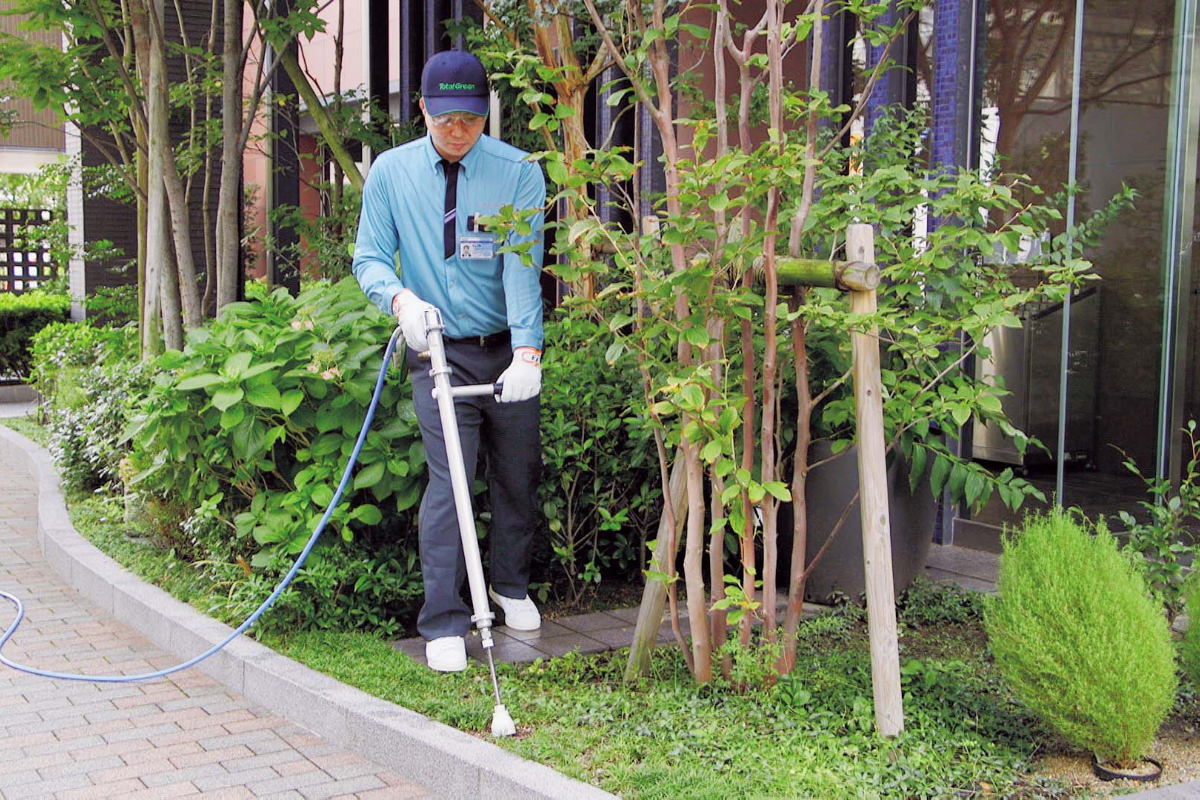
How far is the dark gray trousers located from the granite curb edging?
0.56m

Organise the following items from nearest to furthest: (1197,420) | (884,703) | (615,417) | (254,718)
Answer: (884,703), (254,718), (615,417), (1197,420)

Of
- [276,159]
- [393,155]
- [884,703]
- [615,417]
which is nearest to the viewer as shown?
[884,703]

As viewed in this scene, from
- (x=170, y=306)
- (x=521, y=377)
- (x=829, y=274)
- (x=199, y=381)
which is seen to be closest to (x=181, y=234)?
(x=170, y=306)

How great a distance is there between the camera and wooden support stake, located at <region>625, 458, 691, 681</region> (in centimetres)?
427

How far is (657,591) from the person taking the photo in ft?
14.3

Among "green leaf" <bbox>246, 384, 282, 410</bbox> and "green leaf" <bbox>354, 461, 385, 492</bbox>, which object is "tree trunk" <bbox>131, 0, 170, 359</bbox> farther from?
"green leaf" <bbox>354, 461, 385, 492</bbox>

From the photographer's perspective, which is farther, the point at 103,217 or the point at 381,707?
the point at 103,217

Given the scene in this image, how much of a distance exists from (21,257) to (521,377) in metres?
20.6

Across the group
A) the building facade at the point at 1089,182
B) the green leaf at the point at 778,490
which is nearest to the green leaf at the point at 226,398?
the green leaf at the point at 778,490

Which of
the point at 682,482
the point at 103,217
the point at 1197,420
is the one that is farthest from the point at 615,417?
the point at 103,217

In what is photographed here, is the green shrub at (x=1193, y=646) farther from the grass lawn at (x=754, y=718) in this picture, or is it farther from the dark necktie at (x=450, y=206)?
the dark necktie at (x=450, y=206)

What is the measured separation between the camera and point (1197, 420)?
638 cm

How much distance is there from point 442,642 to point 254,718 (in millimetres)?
701

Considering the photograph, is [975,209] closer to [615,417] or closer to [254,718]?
[615,417]
